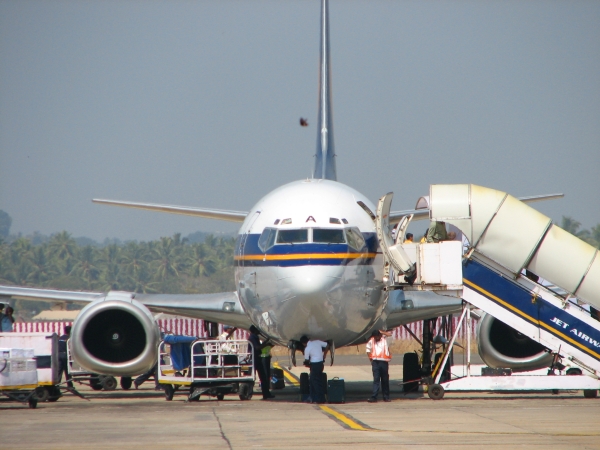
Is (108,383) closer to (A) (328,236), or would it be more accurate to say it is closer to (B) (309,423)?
(A) (328,236)

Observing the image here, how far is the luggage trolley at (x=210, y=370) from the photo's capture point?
→ 18453 millimetres

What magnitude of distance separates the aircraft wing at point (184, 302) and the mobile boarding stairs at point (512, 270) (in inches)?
164

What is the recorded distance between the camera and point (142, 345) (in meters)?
20.2

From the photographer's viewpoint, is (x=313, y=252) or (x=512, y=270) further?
(x=512, y=270)

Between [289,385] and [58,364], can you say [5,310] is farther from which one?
[289,385]

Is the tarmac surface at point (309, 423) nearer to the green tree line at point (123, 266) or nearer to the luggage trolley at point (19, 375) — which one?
the luggage trolley at point (19, 375)

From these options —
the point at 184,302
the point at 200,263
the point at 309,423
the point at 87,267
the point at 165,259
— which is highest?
the point at 165,259

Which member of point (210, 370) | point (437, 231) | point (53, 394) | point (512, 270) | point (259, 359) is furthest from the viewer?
point (53, 394)

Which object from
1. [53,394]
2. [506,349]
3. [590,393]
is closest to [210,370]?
[53,394]

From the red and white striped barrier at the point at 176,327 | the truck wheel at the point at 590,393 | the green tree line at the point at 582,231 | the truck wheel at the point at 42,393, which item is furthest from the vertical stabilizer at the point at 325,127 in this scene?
the green tree line at the point at 582,231

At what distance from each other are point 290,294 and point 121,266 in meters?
126

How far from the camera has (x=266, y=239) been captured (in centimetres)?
1712

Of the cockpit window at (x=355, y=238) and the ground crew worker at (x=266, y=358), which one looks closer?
the cockpit window at (x=355, y=238)

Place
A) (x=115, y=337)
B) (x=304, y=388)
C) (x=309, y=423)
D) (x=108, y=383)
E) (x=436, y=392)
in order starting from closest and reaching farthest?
(x=309, y=423) → (x=436, y=392) → (x=304, y=388) → (x=115, y=337) → (x=108, y=383)
